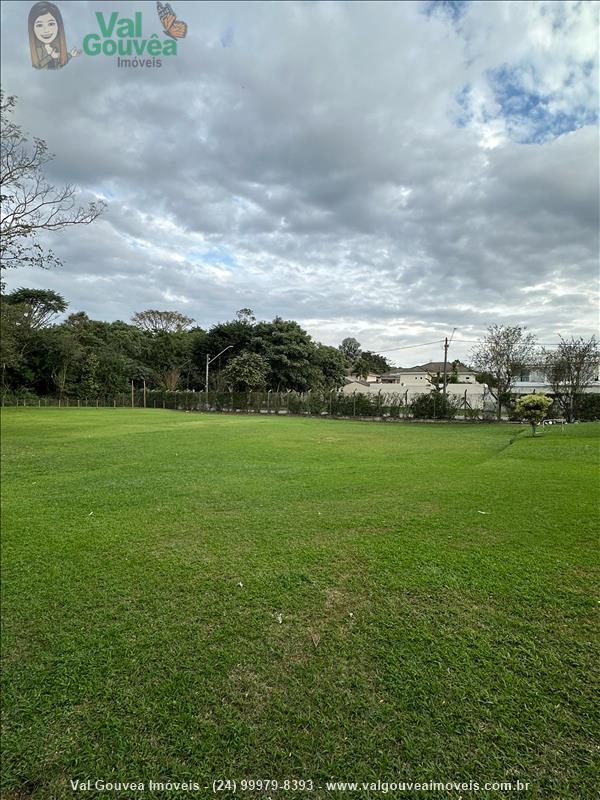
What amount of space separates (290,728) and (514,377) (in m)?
21.4

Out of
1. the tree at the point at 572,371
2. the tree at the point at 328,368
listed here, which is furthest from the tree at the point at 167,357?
the tree at the point at 572,371

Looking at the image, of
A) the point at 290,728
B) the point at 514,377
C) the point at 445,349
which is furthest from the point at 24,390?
the point at 290,728

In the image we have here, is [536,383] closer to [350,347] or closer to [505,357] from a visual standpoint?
[505,357]

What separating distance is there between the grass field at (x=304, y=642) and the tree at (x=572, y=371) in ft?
54.0

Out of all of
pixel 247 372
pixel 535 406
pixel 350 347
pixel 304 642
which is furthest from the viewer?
pixel 350 347

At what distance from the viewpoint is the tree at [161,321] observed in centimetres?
4744

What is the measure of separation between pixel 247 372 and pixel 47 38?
2369 cm

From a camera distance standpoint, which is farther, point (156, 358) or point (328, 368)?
point (156, 358)

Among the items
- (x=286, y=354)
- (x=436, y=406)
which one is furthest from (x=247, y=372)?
(x=436, y=406)

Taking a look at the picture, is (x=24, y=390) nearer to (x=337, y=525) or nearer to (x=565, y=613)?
(x=337, y=525)

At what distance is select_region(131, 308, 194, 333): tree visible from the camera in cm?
4744

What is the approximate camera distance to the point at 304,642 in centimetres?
218

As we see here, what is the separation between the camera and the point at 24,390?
28391 millimetres

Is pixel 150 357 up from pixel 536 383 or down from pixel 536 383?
up
